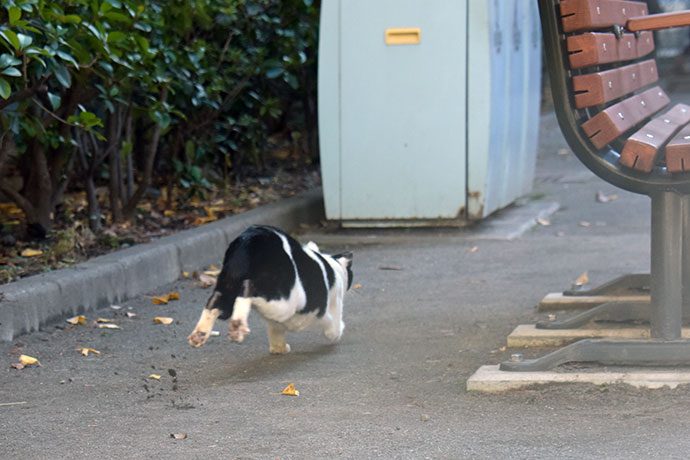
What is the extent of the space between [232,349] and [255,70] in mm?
3065

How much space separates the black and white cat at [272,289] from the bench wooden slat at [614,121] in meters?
1.03

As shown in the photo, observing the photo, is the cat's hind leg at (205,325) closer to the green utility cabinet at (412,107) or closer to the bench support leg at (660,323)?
the bench support leg at (660,323)

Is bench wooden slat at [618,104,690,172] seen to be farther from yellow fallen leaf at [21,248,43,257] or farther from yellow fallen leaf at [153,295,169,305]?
yellow fallen leaf at [21,248,43,257]

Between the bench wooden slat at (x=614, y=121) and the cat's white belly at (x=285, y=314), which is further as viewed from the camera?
the cat's white belly at (x=285, y=314)

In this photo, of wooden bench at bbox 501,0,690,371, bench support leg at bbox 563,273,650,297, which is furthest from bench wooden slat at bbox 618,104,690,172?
bench support leg at bbox 563,273,650,297

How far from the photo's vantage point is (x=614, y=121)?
291 cm

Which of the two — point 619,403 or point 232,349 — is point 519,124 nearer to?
point 232,349

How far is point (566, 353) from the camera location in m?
2.99

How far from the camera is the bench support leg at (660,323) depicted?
294 centimetres

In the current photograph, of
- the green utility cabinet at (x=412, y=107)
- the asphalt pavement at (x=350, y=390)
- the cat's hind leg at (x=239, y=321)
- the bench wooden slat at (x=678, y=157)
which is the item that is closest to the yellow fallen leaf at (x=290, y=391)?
the asphalt pavement at (x=350, y=390)

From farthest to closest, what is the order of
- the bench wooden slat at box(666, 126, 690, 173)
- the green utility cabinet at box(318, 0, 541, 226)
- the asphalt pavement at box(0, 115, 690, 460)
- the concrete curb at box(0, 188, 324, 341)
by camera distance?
1. the green utility cabinet at box(318, 0, 541, 226)
2. the concrete curb at box(0, 188, 324, 341)
3. the bench wooden slat at box(666, 126, 690, 173)
4. the asphalt pavement at box(0, 115, 690, 460)

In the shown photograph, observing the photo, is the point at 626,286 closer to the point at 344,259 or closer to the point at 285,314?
the point at 344,259

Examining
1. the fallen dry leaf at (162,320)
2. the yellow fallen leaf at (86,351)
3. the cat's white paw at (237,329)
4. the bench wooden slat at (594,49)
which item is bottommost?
the fallen dry leaf at (162,320)

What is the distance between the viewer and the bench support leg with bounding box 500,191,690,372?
294 centimetres
